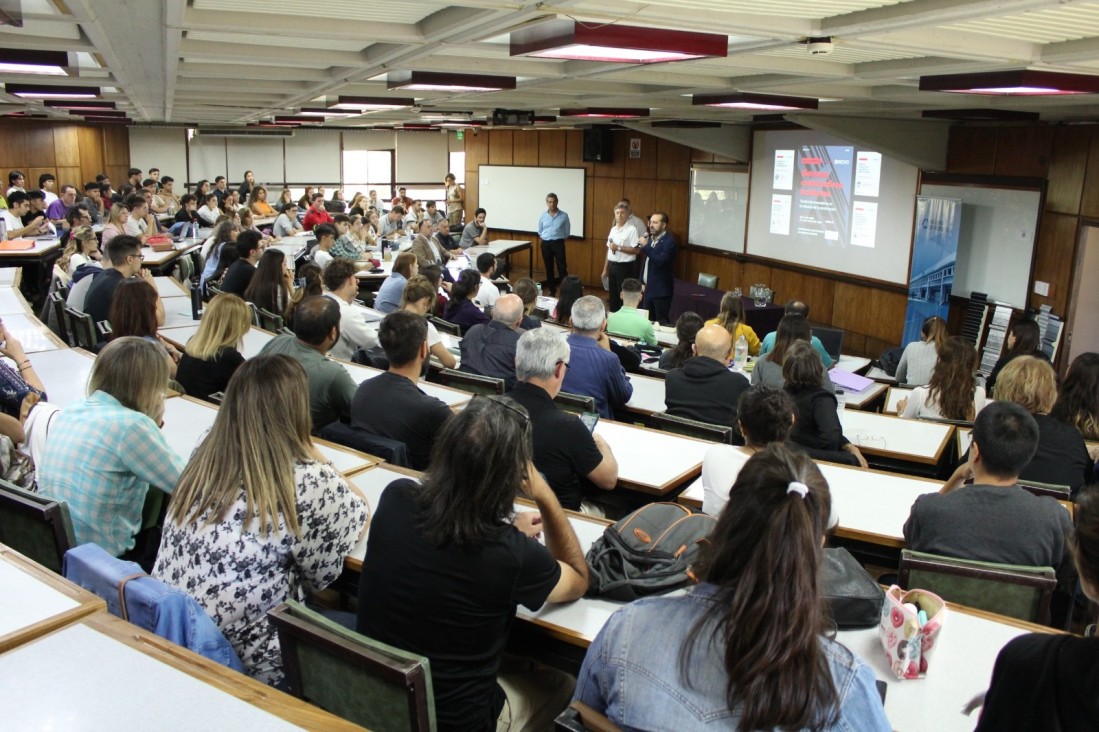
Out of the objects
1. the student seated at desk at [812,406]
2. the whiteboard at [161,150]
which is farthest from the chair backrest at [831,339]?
the whiteboard at [161,150]

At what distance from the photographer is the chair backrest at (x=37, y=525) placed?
2436 millimetres

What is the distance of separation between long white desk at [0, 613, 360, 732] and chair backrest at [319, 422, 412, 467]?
1.60 m

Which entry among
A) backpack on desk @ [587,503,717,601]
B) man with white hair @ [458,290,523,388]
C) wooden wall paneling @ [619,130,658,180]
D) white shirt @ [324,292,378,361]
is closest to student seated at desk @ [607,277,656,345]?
man with white hair @ [458,290,523,388]

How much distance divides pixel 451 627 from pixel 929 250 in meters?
8.30

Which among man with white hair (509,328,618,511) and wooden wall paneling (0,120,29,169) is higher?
wooden wall paneling (0,120,29,169)

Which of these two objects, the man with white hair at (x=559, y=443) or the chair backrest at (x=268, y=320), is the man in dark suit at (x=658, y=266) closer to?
the chair backrest at (x=268, y=320)

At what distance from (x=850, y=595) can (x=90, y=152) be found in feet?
62.0

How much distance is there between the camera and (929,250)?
9.02 m

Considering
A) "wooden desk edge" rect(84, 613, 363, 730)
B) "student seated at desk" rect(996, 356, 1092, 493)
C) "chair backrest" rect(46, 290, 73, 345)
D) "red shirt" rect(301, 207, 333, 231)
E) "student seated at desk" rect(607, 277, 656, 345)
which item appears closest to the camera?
"wooden desk edge" rect(84, 613, 363, 730)

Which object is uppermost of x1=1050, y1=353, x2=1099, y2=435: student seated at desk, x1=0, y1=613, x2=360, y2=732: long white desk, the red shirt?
the red shirt

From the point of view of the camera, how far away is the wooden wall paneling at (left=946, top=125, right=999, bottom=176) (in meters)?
8.48

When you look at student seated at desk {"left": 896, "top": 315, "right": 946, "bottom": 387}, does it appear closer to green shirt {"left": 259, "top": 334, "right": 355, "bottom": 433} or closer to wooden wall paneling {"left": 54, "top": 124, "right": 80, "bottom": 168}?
green shirt {"left": 259, "top": 334, "right": 355, "bottom": 433}

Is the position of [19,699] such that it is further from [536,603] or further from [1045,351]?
[1045,351]

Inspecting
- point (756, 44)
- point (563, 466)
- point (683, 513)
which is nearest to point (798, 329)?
point (756, 44)
